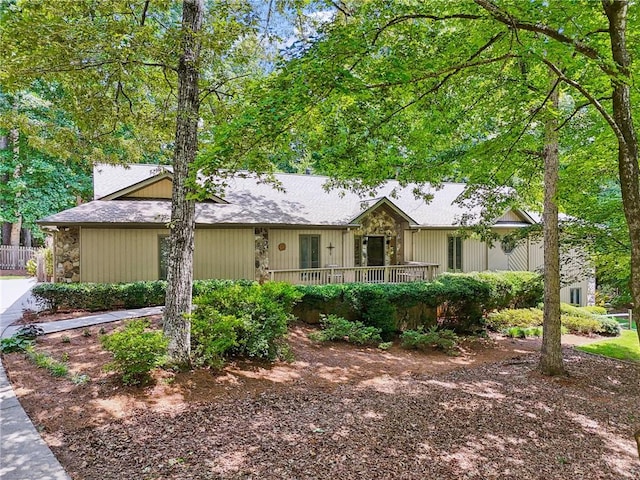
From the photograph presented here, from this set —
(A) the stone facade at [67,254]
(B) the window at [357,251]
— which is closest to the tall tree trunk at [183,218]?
(A) the stone facade at [67,254]

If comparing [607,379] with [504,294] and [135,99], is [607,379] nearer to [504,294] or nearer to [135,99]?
[504,294]

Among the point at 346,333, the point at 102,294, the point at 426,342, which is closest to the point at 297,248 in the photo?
the point at 346,333

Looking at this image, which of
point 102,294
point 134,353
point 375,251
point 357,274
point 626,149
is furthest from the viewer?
point 375,251

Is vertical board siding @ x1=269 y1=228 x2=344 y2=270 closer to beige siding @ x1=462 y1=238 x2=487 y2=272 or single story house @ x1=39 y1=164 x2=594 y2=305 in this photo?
single story house @ x1=39 y1=164 x2=594 y2=305

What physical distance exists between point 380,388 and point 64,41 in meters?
7.48

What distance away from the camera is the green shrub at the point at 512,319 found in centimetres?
1364

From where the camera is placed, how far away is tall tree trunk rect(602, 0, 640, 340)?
3680mm

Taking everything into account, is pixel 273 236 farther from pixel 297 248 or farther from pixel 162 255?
pixel 162 255

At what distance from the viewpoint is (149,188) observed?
14312 mm

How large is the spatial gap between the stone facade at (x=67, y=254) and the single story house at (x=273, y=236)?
0.03m

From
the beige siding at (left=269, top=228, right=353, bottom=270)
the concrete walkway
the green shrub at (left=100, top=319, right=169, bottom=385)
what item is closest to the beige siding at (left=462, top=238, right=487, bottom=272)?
the beige siding at (left=269, top=228, right=353, bottom=270)

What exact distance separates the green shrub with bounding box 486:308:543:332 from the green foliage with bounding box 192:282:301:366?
8.66 metres

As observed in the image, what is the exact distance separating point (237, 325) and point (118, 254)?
791 cm

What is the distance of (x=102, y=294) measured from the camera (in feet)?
38.0
